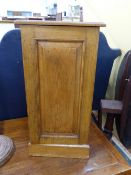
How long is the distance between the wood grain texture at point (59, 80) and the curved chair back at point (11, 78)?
45cm

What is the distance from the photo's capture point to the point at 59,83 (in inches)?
41.3

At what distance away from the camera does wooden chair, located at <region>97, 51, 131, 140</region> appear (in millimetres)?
1318

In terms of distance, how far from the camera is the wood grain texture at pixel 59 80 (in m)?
0.94

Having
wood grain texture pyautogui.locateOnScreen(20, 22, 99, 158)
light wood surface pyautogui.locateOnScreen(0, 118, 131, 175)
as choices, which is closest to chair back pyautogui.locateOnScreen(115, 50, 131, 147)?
light wood surface pyautogui.locateOnScreen(0, 118, 131, 175)

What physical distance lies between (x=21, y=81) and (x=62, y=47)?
2.20 feet

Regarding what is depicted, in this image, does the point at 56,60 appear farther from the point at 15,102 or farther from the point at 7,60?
the point at 15,102

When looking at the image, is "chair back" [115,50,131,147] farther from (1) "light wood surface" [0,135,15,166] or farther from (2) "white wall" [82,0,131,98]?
(1) "light wood surface" [0,135,15,166]

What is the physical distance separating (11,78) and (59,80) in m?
0.60

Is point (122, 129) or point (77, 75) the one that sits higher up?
point (77, 75)

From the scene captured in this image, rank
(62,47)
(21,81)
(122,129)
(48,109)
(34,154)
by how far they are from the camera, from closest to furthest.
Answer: (62,47) < (48,109) < (34,154) < (122,129) < (21,81)

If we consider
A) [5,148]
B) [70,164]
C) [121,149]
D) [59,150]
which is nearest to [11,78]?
[5,148]

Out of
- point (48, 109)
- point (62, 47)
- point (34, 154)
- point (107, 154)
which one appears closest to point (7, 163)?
point (34, 154)

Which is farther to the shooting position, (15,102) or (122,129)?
(15,102)

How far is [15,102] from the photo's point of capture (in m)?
1.58
